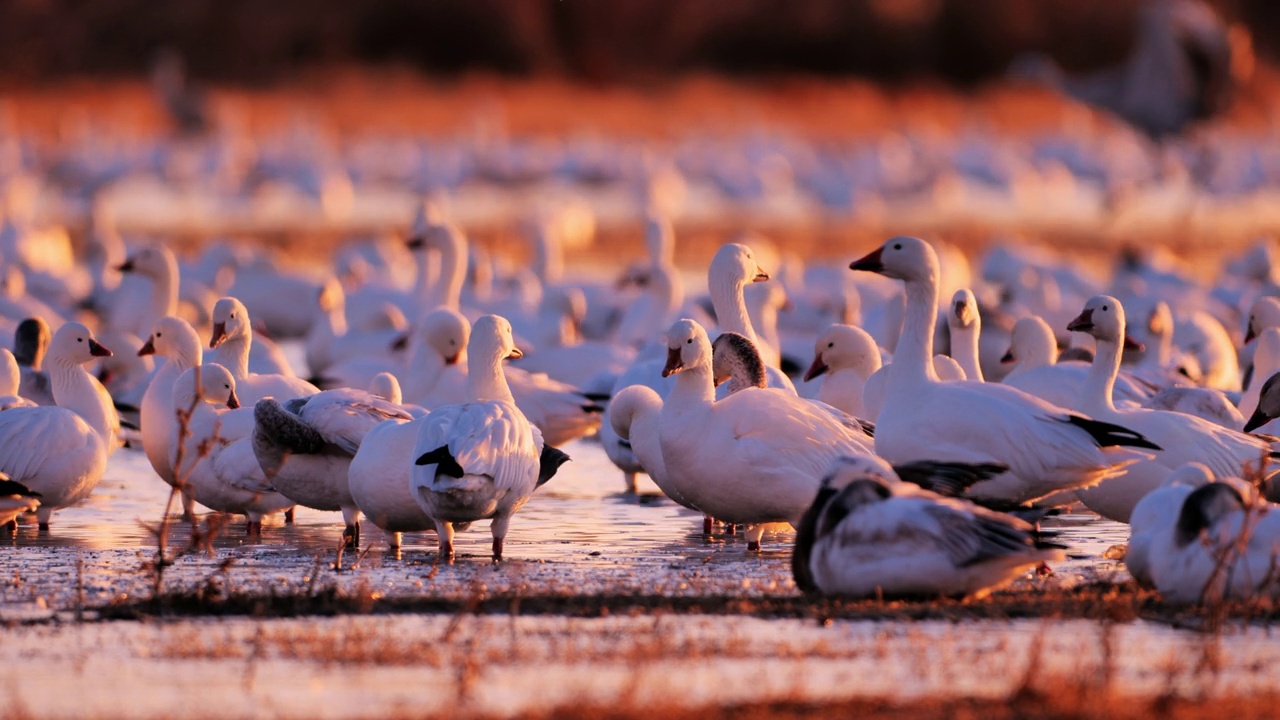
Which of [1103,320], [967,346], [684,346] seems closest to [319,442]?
[684,346]

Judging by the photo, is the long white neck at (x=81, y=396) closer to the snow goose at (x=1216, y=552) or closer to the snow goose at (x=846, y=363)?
the snow goose at (x=846, y=363)

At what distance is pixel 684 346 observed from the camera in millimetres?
8258

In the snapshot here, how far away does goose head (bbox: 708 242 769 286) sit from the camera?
10.2 meters

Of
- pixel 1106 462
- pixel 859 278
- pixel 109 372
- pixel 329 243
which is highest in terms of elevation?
pixel 329 243

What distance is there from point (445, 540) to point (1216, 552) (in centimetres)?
301

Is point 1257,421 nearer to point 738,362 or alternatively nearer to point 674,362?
point 738,362

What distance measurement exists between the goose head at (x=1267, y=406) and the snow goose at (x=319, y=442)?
3764mm

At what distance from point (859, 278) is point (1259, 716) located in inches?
529

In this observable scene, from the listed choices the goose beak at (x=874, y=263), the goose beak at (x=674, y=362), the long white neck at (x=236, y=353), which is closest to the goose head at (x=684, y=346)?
the goose beak at (x=674, y=362)

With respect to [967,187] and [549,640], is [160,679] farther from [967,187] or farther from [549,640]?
[967,187]

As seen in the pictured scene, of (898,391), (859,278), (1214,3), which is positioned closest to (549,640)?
(898,391)

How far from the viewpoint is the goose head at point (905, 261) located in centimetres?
873

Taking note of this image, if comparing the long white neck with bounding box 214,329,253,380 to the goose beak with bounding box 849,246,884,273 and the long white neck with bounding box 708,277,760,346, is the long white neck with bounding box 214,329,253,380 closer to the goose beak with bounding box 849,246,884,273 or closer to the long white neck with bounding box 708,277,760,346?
the long white neck with bounding box 708,277,760,346

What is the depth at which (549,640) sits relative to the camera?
237 inches
